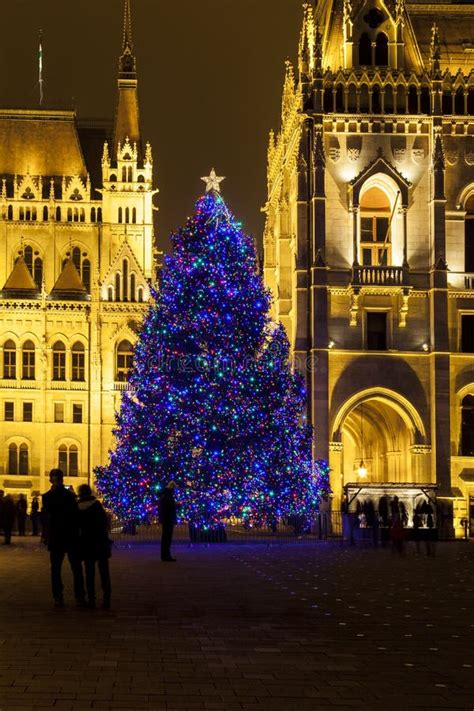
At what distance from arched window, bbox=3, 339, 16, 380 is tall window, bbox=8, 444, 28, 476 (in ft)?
15.0

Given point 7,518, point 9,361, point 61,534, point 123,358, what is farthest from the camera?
point 123,358

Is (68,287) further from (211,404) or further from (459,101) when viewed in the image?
(211,404)

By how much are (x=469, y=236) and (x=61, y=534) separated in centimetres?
4035

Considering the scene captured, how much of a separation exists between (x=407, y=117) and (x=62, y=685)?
1846 inches

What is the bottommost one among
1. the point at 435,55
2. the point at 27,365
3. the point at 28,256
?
the point at 27,365

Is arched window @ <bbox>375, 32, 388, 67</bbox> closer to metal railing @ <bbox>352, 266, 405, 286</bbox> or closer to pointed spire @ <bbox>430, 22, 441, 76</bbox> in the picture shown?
pointed spire @ <bbox>430, 22, 441, 76</bbox>

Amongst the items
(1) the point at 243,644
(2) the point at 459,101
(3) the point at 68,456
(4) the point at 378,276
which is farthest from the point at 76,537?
(3) the point at 68,456

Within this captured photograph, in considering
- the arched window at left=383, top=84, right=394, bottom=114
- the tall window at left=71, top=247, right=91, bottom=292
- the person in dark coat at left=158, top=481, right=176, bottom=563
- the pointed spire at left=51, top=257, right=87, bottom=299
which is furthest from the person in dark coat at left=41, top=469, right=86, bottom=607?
the tall window at left=71, top=247, right=91, bottom=292

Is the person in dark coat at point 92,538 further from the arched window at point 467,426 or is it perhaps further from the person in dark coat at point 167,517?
the arched window at point 467,426

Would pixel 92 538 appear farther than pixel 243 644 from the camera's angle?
Yes

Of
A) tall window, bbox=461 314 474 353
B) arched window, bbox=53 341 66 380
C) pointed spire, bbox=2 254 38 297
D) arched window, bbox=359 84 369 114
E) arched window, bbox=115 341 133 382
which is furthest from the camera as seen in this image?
pointed spire, bbox=2 254 38 297

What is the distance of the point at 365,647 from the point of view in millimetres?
14055

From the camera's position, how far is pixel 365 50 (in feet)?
186

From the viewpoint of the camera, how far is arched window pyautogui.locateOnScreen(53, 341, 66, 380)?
80.1m
